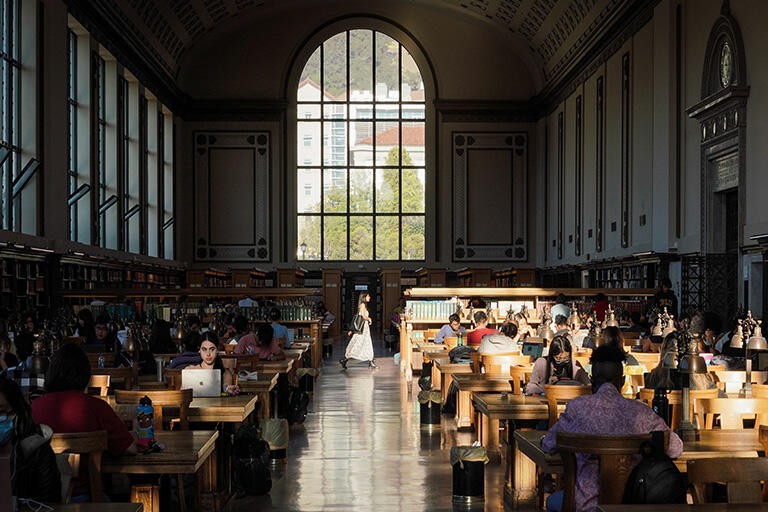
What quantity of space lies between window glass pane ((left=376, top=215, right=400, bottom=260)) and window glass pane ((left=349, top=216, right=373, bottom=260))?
0.88 ft

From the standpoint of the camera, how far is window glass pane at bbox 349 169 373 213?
112ft

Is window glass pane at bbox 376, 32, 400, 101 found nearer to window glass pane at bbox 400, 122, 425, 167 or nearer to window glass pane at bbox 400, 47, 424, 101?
window glass pane at bbox 400, 47, 424, 101

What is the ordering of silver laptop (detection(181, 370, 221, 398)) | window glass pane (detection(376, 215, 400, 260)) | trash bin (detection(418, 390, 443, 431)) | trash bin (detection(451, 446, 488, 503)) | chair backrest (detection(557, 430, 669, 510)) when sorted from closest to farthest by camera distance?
chair backrest (detection(557, 430, 669, 510)), trash bin (detection(451, 446, 488, 503)), silver laptop (detection(181, 370, 221, 398)), trash bin (detection(418, 390, 443, 431)), window glass pane (detection(376, 215, 400, 260))

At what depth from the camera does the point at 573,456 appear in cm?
436

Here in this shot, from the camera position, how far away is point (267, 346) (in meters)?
10.8

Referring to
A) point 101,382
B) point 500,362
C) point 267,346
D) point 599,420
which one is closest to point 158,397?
point 101,382

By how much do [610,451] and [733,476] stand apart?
1.82 ft

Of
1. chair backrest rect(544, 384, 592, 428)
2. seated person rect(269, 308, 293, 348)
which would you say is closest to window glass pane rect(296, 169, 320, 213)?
seated person rect(269, 308, 293, 348)

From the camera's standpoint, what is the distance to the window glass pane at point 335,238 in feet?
111

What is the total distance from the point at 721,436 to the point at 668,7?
1527 cm

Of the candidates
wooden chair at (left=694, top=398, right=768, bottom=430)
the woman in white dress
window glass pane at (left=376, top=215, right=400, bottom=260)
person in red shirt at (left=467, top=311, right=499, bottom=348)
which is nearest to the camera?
wooden chair at (left=694, top=398, right=768, bottom=430)

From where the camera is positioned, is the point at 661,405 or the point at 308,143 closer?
the point at 661,405

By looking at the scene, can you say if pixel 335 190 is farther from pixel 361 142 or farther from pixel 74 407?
pixel 74 407

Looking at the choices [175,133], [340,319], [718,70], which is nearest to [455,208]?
[340,319]
